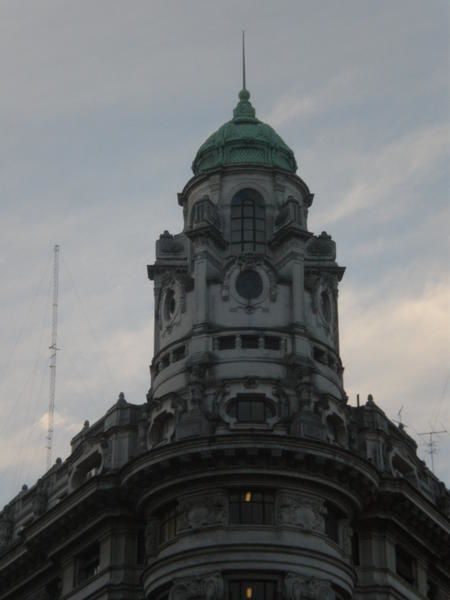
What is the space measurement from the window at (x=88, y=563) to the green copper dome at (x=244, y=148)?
24414 millimetres

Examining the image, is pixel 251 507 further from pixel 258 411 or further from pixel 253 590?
pixel 258 411

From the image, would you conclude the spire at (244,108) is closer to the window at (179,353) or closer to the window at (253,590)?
the window at (179,353)

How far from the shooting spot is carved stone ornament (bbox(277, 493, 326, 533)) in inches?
3086

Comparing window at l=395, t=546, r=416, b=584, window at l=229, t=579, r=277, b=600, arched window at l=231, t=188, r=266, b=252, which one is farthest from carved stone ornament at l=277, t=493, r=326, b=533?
arched window at l=231, t=188, r=266, b=252

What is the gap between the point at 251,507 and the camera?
7900 centimetres

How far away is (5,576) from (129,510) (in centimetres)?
1363

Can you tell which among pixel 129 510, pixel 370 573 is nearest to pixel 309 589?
pixel 370 573

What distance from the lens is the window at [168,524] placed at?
80044 mm

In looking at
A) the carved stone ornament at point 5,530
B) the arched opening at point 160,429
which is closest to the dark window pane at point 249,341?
the arched opening at point 160,429

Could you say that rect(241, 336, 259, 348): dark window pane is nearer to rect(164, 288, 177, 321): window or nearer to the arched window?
rect(164, 288, 177, 321): window

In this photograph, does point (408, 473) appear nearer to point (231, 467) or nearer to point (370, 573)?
point (370, 573)

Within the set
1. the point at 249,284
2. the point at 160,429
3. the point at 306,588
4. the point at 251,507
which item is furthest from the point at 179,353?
the point at 306,588

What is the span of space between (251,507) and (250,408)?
267 inches

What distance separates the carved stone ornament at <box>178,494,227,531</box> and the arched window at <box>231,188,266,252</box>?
18.1 meters
